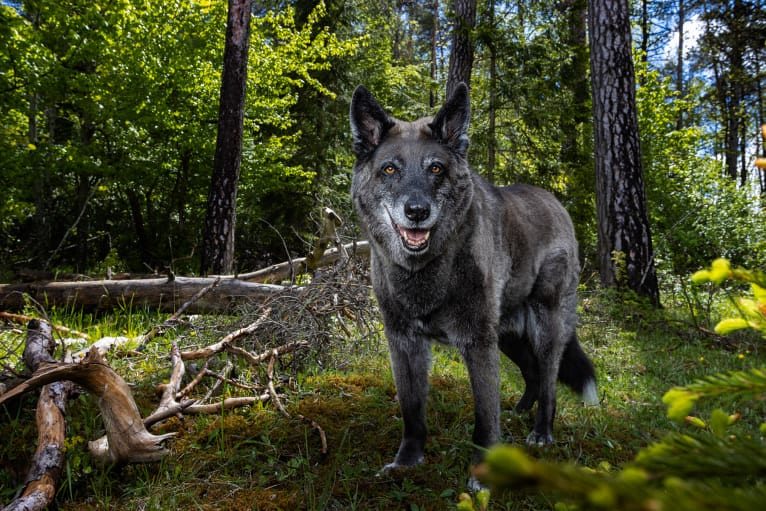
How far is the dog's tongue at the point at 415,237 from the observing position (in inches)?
129

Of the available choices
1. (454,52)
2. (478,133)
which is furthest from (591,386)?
(478,133)

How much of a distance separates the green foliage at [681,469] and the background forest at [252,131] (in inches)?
350

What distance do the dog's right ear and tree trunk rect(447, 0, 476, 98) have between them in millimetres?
8431

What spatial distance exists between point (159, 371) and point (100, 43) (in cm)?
857

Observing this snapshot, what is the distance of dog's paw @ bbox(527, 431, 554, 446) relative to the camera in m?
3.94

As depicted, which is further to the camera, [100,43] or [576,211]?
[576,211]

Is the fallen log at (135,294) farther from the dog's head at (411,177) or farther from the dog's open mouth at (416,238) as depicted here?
the dog's open mouth at (416,238)

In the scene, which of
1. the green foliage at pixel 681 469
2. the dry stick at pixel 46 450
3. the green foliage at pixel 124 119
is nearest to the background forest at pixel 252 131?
the green foliage at pixel 124 119

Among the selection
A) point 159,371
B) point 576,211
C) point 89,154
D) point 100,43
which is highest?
point 100,43

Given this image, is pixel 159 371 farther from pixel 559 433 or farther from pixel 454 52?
pixel 454 52

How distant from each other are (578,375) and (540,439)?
90 cm

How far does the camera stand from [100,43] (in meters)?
10.2

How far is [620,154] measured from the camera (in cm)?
882

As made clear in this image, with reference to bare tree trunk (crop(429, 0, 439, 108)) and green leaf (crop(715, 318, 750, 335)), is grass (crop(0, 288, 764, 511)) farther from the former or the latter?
bare tree trunk (crop(429, 0, 439, 108))
